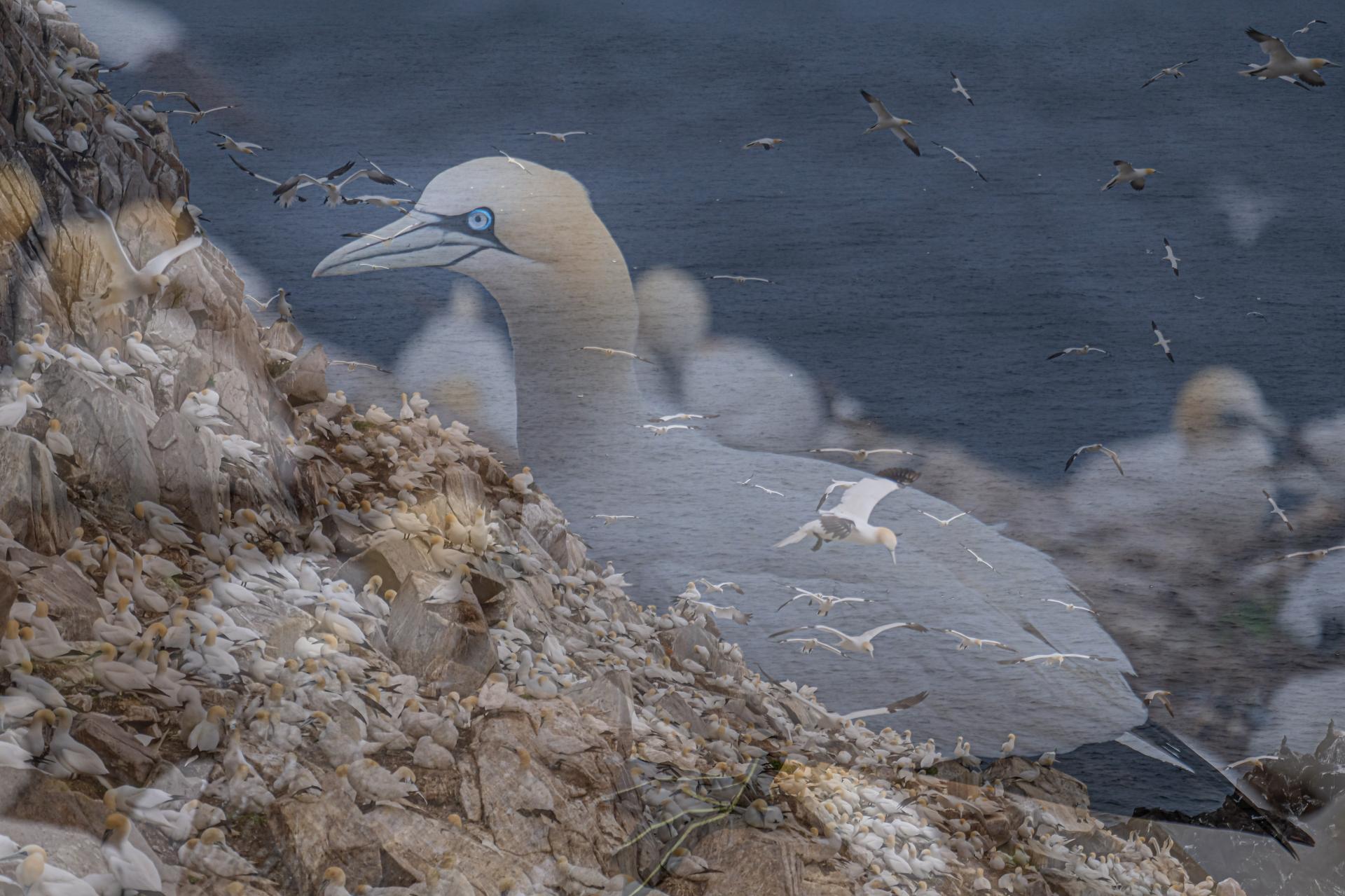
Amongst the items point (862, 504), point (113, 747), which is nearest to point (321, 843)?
point (113, 747)

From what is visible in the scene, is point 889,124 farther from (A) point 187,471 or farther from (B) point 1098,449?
(A) point 187,471

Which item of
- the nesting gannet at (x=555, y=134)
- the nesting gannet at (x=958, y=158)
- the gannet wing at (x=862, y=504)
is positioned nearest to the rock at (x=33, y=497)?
the nesting gannet at (x=555, y=134)

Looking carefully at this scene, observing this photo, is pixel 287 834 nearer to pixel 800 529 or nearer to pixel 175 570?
pixel 175 570

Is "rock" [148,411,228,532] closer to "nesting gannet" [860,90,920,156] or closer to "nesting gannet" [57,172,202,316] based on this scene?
"nesting gannet" [57,172,202,316]

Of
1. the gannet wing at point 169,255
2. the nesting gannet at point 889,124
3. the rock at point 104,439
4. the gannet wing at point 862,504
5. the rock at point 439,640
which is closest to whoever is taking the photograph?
the rock at point 104,439

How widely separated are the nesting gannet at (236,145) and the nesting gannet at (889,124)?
1709mm

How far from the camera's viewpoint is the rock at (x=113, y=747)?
162cm

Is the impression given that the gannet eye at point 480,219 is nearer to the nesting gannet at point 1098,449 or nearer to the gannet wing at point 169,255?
the gannet wing at point 169,255

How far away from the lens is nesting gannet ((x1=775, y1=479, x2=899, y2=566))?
8.07 feet

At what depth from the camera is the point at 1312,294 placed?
8.30ft

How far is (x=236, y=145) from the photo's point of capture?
251 centimetres

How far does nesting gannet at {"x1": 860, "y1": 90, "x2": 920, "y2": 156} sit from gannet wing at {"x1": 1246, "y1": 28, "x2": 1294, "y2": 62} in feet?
3.31

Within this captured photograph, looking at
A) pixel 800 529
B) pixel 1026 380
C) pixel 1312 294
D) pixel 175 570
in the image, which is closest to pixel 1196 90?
pixel 1312 294

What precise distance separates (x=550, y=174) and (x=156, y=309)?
107cm
